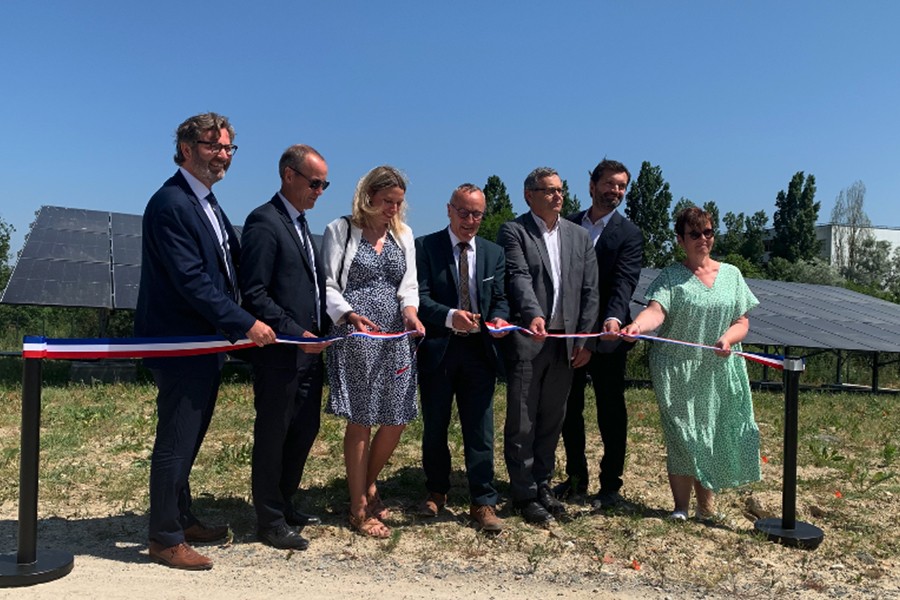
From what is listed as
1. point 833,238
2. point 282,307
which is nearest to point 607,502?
point 282,307

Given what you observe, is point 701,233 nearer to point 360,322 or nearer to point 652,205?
point 360,322

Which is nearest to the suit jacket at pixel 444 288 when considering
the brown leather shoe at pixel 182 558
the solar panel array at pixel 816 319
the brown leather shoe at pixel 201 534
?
the brown leather shoe at pixel 201 534

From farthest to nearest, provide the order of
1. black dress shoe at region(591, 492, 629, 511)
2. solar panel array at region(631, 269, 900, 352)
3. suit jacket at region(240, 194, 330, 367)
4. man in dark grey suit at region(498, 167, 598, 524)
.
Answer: solar panel array at region(631, 269, 900, 352) → black dress shoe at region(591, 492, 629, 511) → man in dark grey suit at region(498, 167, 598, 524) → suit jacket at region(240, 194, 330, 367)

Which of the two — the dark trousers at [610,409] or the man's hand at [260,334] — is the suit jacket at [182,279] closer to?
the man's hand at [260,334]

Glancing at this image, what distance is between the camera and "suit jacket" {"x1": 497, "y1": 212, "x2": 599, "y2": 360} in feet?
15.1

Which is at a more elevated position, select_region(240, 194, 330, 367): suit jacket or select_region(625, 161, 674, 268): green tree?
select_region(625, 161, 674, 268): green tree

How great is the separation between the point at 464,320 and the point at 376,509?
1231mm

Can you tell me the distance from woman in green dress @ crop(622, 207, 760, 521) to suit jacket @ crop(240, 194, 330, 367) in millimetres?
1861

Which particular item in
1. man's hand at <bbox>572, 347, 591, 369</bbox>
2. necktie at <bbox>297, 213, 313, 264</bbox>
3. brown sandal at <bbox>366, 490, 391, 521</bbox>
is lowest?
brown sandal at <bbox>366, 490, 391, 521</bbox>

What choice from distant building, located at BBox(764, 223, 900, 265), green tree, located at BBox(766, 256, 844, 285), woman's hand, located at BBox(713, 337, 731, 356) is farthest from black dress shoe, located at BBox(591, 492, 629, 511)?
distant building, located at BBox(764, 223, 900, 265)

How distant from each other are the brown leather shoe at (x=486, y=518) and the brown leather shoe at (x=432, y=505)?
0.27 m

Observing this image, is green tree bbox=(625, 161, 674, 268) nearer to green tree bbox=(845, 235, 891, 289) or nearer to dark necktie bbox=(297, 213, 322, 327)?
green tree bbox=(845, 235, 891, 289)

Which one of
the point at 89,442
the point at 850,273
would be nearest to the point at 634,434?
the point at 89,442

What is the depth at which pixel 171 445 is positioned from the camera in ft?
12.0
